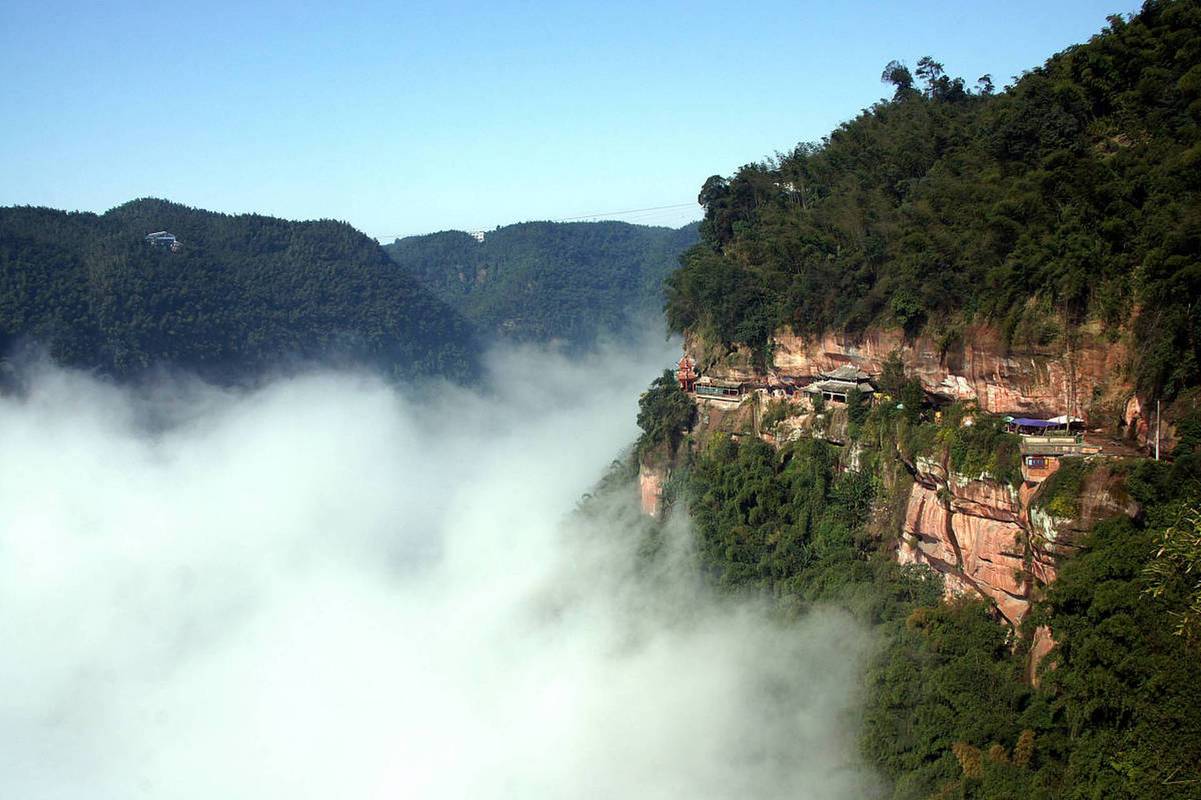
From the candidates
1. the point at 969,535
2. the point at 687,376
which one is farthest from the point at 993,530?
the point at 687,376

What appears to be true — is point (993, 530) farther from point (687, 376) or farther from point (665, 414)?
point (687, 376)

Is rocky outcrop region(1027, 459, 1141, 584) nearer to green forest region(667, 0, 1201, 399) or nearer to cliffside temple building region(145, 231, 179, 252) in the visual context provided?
green forest region(667, 0, 1201, 399)

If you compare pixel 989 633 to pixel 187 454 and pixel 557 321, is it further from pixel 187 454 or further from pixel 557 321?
pixel 557 321

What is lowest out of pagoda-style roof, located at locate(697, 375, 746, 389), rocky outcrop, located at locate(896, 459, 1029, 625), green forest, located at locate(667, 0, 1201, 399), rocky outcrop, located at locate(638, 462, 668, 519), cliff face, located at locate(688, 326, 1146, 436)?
rocky outcrop, located at locate(638, 462, 668, 519)

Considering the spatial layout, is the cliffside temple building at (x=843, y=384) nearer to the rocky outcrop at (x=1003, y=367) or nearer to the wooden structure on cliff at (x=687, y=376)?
the rocky outcrop at (x=1003, y=367)

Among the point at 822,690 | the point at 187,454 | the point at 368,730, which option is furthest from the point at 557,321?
the point at 822,690

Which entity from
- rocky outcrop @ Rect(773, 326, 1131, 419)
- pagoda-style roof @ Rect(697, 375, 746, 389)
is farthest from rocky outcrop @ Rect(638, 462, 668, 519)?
rocky outcrop @ Rect(773, 326, 1131, 419)

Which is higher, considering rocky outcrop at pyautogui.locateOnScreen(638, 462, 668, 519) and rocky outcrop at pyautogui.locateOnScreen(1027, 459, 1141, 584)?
rocky outcrop at pyautogui.locateOnScreen(1027, 459, 1141, 584)
